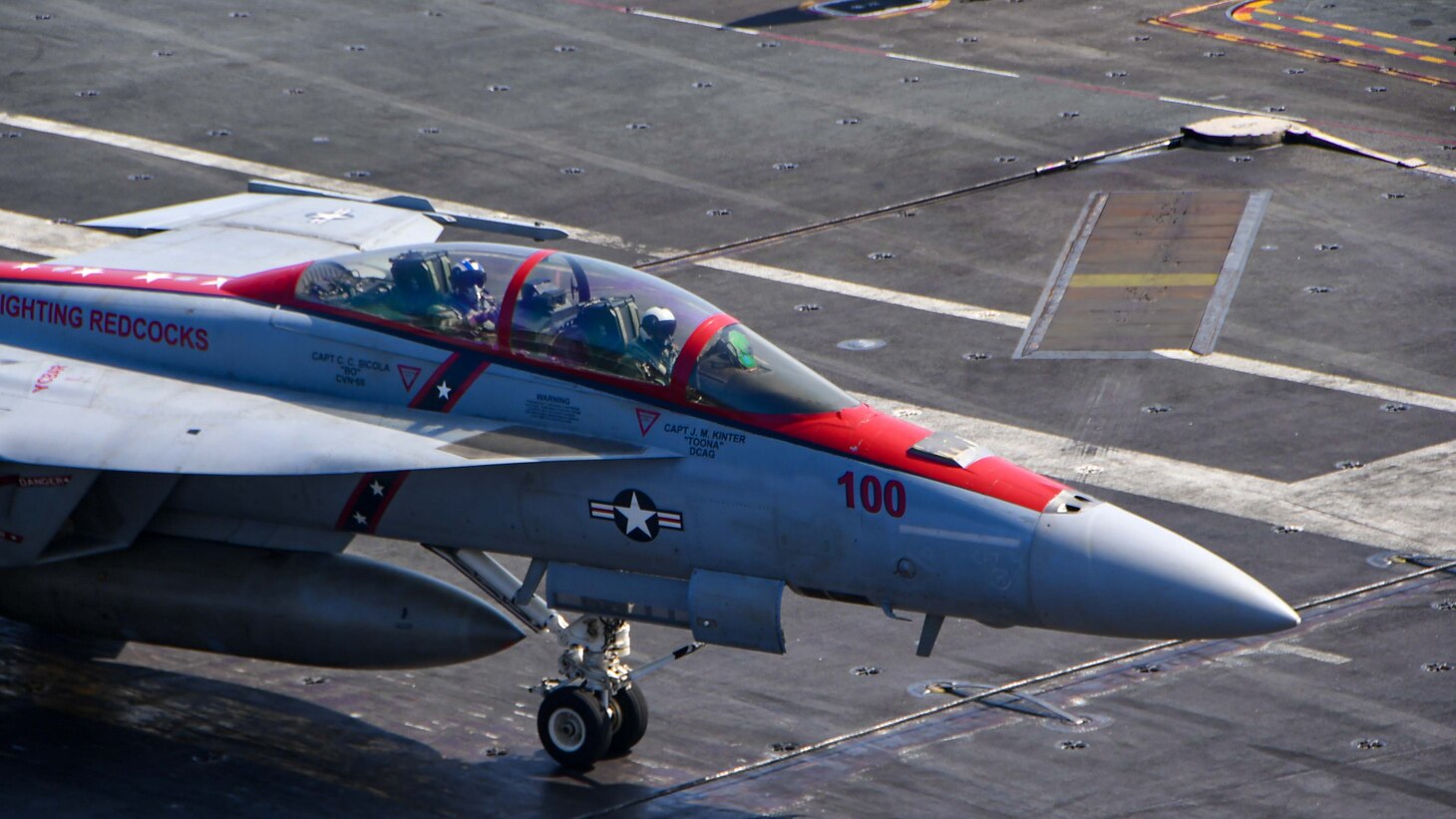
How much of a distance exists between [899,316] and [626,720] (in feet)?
31.1

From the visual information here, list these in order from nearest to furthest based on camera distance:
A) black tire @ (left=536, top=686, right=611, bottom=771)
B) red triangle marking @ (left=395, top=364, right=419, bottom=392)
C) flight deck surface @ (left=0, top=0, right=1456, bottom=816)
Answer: red triangle marking @ (left=395, top=364, right=419, bottom=392)
black tire @ (left=536, top=686, right=611, bottom=771)
flight deck surface @ (left=0, top=0, right=1456, bottom=816)

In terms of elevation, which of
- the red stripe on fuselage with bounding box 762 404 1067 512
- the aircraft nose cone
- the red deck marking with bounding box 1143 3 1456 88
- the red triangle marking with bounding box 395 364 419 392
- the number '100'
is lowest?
the aircraft nose cone

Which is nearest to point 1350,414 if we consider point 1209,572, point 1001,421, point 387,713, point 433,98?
point 1001,421

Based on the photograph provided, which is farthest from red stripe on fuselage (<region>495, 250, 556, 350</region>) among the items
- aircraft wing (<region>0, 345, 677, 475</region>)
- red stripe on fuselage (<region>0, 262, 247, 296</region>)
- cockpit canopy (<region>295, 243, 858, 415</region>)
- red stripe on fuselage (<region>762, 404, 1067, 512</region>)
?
red stripe on fuselage (<region>0, 262, 247, 296</region>)

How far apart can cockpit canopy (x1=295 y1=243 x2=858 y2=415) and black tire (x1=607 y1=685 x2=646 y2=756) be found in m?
2.35

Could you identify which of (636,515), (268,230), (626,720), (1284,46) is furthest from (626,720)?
(1284,46)

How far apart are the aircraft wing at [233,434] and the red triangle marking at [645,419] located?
0.40ft

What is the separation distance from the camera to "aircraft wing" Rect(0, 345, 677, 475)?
1202 centimetres

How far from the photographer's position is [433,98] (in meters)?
29.7

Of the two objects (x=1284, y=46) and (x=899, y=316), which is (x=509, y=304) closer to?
(x=899, y=316)

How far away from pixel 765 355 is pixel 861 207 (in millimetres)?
13066

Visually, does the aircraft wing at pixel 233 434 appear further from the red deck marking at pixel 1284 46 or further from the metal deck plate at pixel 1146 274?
the red deck marking at pixel 1284 46

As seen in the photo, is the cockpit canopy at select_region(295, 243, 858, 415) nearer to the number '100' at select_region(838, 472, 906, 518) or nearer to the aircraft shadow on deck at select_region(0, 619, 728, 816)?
the number '100' at select_region(838, 472, 906, 518)

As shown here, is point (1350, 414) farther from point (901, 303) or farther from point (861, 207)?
point (861, 207)
